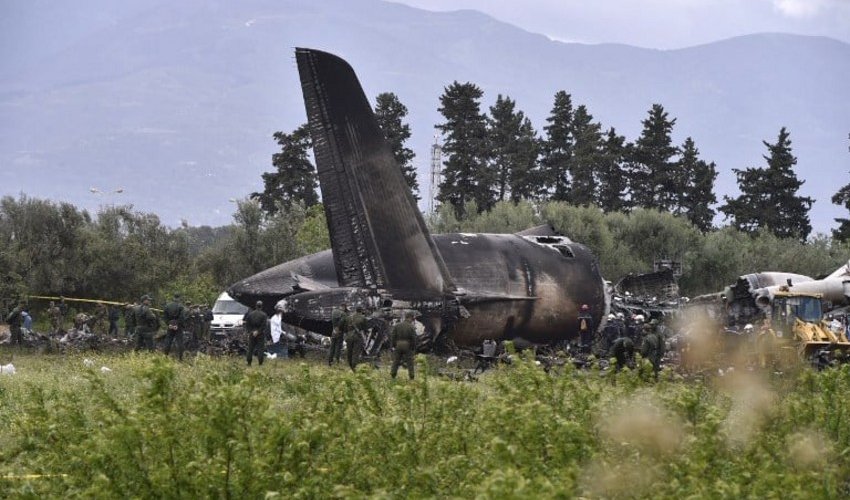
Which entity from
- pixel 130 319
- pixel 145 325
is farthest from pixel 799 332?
pixel 130 319

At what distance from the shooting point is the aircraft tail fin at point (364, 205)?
34188 mm

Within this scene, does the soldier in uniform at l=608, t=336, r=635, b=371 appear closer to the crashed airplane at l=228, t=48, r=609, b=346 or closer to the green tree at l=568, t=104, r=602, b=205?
the crashed airplane at l=228, t=48, r=609, b=346

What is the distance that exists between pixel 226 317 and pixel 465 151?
4334 centimetres

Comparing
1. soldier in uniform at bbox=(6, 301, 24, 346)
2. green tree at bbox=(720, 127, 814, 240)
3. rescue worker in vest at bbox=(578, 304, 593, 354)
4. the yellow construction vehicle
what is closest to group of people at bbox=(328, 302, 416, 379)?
rescue worker in vest at bbox=(578, 304, 593, 354)

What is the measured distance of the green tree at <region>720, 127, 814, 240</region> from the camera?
282ft

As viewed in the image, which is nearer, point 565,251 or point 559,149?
point 565,251

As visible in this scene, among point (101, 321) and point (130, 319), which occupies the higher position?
point (130, 319)

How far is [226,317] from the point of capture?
46.8 meters

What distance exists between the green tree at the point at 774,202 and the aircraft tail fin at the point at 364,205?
56.1 meters

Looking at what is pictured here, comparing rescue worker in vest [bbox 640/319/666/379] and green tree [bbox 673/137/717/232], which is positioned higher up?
green tree [bbox 673/137/717/232]

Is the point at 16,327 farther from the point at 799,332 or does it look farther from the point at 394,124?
the point at 394,124

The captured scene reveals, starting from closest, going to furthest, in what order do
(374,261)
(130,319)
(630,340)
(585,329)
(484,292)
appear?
(630,340), (374,261), (484,292), (585,329), (130,319)

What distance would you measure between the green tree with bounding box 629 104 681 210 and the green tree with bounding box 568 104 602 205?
2.69 metres

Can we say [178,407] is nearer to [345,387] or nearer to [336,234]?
[345,387]
